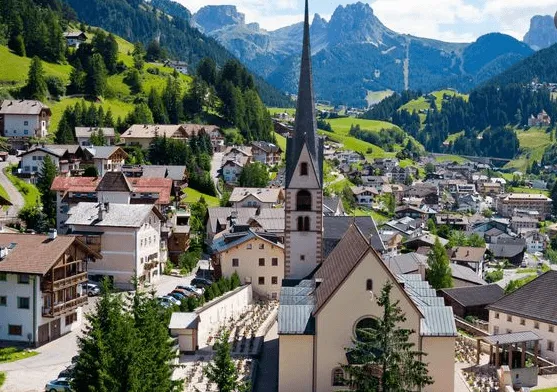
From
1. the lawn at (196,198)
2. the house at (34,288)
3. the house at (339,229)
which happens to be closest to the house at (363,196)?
the lawn at (196,198)

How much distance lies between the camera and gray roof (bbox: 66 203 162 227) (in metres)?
54.0

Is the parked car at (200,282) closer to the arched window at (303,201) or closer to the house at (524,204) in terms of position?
the arched window at (303,201)

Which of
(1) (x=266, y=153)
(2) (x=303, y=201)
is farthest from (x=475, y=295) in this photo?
(1) (x=266, y=153)

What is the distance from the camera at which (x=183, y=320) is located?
137ft

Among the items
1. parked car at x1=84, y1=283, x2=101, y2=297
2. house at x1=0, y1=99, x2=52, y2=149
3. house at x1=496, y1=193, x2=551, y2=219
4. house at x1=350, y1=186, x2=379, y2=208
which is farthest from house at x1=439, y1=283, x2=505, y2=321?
house at x1=496, y1=193, x2=551, y2=219

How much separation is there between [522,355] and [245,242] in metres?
24.2

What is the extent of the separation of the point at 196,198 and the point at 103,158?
514 inches

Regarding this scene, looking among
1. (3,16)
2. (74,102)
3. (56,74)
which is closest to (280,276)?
(74,102)

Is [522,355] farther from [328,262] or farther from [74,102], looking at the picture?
[74,102]

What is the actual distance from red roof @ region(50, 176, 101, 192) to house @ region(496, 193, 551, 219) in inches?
4737

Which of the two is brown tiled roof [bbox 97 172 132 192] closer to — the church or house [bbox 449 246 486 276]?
the church

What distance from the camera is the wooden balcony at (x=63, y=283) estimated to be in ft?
133

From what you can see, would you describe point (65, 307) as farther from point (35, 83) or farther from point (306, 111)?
point (35, 83)

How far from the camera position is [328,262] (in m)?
43.2
